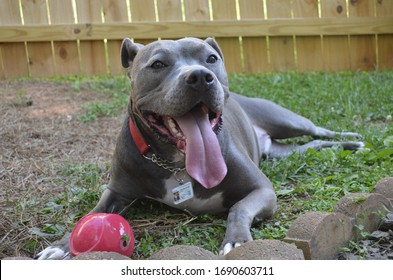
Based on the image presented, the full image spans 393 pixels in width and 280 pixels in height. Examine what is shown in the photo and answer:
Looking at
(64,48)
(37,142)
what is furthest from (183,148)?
(64,48)

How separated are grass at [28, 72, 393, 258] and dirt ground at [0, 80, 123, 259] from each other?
160 millimetres

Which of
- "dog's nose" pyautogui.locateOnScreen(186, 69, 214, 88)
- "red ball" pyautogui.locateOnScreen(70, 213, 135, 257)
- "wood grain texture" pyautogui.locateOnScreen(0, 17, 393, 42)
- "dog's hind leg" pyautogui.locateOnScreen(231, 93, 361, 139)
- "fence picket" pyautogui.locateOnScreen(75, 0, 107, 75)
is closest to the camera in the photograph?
"red ball" pyautogui.locateOnScreen(70, 213, 135, 257)

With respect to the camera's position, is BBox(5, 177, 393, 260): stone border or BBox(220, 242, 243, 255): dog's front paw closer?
BBox(5, 177, 393, 260): stone border

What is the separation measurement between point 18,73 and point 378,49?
524cm

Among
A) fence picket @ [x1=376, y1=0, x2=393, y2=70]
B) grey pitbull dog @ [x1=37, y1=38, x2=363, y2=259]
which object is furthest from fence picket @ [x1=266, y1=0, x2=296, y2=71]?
grey pitbull dog @ [x1=37, y1=38, x2=363, y2=259]

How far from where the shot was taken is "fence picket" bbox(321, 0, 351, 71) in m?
8.38

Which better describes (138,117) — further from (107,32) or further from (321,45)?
(321,45)

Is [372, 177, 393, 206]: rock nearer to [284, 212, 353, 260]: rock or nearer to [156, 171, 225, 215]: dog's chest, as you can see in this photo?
[284, 212, 353, 260]: rock

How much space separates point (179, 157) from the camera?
3.53 metres

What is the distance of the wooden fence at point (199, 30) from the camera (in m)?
8.28

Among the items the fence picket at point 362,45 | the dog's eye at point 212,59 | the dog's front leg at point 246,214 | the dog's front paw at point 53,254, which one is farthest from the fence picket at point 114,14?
the dog's front paw at point 53,254

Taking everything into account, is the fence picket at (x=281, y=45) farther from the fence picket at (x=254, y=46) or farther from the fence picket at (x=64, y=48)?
the fence picket at (x=64, y=48)

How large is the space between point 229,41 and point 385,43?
2243 mm
